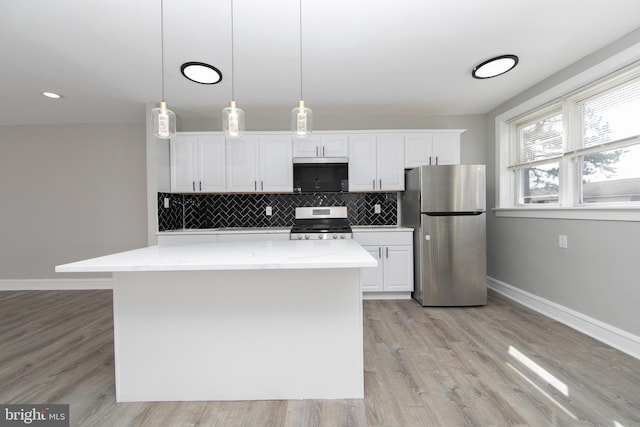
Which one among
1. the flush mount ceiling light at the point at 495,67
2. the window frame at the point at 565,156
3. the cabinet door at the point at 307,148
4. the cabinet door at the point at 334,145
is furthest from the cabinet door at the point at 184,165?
the window frame at the point at 565,156

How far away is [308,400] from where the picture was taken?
62.7 inches

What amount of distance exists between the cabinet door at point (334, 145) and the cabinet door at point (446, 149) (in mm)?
1145

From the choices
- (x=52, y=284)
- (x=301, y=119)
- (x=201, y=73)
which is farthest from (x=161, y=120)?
(x=52, y=284)

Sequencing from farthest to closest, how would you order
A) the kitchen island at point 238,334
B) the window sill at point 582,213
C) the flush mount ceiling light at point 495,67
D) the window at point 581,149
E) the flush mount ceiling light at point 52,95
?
the flush mount ceiling light at point 52,95
the flush mount ceiling light at point 495,67
the window at point 581,149
the window sill at point 582,213
the kitchen island at point 238,334

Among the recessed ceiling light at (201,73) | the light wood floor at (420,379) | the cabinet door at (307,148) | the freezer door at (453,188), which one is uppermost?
the recessed ceiling light at (201,73)

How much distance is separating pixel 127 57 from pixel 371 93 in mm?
2351

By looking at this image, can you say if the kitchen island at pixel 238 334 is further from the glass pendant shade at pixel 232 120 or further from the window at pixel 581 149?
the window at pixel 581 149

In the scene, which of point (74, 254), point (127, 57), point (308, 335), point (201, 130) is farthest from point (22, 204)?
point (308, 335)

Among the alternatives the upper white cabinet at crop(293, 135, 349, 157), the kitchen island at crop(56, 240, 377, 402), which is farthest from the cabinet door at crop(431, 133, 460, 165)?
the kitchen island at crop(56, 240, 377, 402)

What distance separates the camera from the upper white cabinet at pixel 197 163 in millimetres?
3549

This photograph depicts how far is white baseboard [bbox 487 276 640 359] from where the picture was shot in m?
2.04

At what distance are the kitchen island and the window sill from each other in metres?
2.17

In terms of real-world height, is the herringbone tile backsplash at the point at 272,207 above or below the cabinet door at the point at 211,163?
below

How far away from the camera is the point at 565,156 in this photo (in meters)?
2.64
